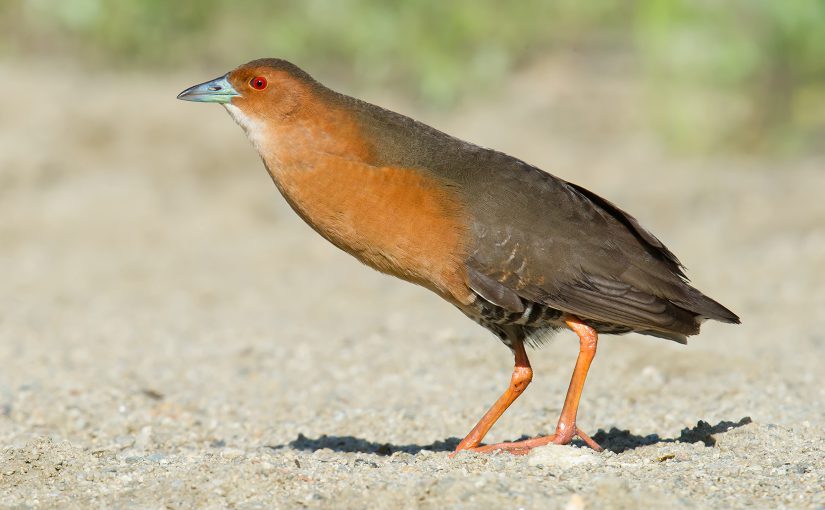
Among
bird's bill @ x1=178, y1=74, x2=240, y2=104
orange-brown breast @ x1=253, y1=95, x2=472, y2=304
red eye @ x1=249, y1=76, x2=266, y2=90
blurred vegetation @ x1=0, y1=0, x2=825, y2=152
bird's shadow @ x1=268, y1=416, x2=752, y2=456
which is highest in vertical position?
blurred vegetation @ x1=0, y1=0, x2=825, y2=152

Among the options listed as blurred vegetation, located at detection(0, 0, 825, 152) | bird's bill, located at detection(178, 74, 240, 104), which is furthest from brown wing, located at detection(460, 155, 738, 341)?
blurred vegetation, located at detection(0, 0, 825, 152)

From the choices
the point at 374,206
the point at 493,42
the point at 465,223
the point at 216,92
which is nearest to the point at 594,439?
the point at 465,223

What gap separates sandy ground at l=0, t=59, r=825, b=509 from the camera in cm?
488

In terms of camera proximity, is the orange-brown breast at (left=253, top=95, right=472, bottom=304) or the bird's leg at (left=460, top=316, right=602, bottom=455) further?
the bird's leg at (left=460, top=316, right=602, bottom=455)

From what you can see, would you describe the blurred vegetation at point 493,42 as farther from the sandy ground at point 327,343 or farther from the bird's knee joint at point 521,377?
the bird's knee joint at point 521,377

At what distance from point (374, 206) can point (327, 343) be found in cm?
349

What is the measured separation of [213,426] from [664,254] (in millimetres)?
2652

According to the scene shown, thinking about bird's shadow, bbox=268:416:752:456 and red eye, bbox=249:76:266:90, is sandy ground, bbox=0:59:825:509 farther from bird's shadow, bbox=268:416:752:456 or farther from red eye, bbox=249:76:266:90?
red eye, bbox=249:76:266:90

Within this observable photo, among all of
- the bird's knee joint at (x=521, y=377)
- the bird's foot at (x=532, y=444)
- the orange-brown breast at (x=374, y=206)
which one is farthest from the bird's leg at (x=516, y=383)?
the orange-brown breast at (x=374, y=206)

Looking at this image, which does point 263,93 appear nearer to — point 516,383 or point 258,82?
point 258,82

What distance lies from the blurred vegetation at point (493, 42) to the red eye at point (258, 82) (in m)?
8.98

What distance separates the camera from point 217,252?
1202 centimetres

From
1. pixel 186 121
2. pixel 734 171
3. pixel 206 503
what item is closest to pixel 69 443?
pixel 206 503

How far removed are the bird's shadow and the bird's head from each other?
1622 millimetres
